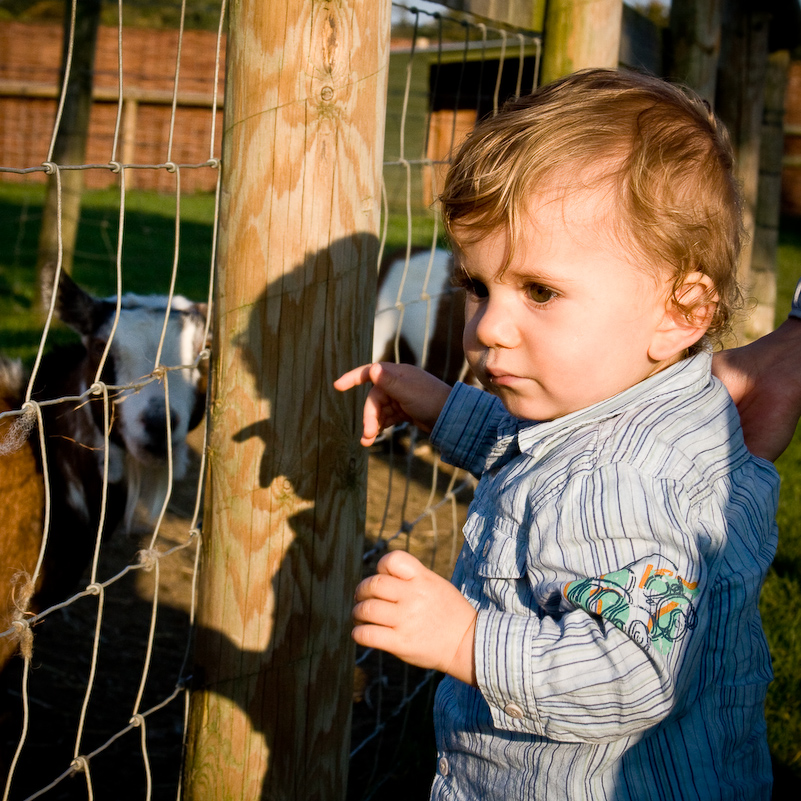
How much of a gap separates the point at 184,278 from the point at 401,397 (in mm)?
8173

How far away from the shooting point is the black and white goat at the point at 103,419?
101 inches

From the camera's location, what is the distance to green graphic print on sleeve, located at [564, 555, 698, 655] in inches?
39.8

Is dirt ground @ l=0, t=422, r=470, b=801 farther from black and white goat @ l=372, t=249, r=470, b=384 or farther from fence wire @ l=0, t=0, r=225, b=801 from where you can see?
black and white goat @ l=372, t=249, r=470, b=384

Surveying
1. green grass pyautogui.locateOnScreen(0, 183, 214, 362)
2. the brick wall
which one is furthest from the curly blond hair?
the brick wall

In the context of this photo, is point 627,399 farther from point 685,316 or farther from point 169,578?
point 169,578

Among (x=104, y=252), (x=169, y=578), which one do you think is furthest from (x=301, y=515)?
(x=104, y=252)

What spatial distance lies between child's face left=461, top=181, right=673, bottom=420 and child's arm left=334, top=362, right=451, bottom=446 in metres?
0.36

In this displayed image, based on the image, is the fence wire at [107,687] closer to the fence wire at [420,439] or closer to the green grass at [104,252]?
the fence wire at [420,439]

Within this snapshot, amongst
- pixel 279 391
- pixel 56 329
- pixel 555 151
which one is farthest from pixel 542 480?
pixel 56 329

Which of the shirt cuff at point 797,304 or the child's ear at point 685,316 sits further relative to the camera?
the shirt cuff at point 797,304

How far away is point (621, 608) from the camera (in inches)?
39.9

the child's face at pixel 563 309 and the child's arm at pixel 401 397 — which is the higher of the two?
the child's face at pixel 563 309

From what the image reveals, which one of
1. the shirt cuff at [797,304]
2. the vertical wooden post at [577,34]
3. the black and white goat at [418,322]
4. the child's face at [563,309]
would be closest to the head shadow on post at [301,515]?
the child's face at [563,309]

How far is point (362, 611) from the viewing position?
109cm
